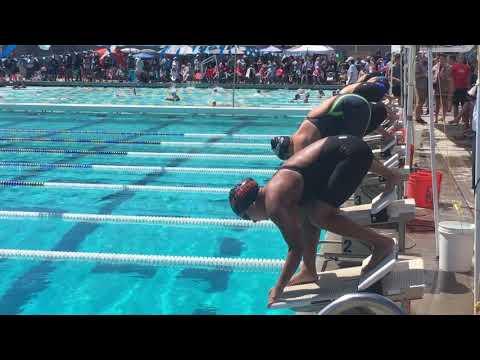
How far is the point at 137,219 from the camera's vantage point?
719cm

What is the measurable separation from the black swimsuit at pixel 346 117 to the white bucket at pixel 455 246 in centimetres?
117

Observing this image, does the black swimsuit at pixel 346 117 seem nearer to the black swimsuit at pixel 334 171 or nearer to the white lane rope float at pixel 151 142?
the black swimsuit at pixel 334 171

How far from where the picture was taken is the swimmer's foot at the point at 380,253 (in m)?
3.80

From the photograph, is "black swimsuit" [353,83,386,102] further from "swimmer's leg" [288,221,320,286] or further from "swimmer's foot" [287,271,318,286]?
"swimmer's foot" [287,271,318,286]

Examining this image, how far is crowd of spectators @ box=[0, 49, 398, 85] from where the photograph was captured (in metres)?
25.7

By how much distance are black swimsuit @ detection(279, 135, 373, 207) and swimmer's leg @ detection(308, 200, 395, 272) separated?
0.06 meters

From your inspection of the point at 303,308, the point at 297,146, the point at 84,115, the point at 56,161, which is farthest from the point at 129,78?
the point at 303,308

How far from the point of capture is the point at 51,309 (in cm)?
523

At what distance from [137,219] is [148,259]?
136 cm

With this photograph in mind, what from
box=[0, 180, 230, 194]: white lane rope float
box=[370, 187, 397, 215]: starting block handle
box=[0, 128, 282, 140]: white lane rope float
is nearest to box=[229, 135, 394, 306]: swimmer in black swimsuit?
box=[370, 187, 397, 215]: starting block handle
